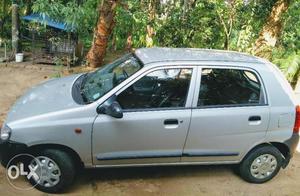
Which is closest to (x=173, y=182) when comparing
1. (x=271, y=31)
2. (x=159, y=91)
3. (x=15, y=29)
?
(x=159, y=91)

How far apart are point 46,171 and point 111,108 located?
3.63ft

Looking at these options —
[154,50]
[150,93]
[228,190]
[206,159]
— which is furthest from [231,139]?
[154,50]

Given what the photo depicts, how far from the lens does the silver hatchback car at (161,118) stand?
14.8 feet

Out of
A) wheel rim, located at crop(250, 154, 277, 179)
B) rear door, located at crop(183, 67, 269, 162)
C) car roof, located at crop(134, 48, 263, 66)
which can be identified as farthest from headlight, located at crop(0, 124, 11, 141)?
wheel rim, located at crop(250, 154, 277, 179)

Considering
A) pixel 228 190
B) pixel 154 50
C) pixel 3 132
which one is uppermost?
pixel 154 50

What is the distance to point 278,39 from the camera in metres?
10.2

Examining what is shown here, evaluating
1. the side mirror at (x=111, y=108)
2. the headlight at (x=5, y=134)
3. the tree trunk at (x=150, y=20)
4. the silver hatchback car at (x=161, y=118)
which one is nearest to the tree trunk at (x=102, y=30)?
the tree trunk at (x=150, y=20)

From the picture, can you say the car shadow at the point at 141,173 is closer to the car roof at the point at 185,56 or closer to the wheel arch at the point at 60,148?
the wheel arch at the point at 60,148

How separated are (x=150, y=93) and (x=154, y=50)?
2.99 ft

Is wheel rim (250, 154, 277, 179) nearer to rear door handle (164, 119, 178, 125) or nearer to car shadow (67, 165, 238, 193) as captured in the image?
car shadow (67, 165, 238, 193)

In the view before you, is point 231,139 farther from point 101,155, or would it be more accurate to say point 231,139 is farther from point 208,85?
point 101,155

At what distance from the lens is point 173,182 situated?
5270 mm

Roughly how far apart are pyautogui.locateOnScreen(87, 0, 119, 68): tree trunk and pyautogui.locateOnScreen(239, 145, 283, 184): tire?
5.28 meters

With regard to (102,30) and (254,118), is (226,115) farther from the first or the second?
(102,30)
